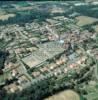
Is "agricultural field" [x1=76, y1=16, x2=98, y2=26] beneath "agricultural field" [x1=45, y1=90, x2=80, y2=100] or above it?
above

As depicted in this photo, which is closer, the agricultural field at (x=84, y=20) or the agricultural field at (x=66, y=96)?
the agricultural field at (x=66, y=96)

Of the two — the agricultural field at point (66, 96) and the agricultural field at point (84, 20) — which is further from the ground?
the agricultural field at point (84, 20)

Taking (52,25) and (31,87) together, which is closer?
(31,87)

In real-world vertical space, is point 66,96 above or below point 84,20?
below

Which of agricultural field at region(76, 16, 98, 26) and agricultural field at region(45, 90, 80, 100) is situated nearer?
agricultural field at region(45, 90, 80, 100)

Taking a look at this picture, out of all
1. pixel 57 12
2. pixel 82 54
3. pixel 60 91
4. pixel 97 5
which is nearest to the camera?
pixel 60 91

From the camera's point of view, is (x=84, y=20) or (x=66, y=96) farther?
(x=84, y=20)

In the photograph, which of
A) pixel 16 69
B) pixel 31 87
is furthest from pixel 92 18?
pixel 31 87

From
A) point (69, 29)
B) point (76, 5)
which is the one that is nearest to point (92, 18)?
point (69, 29)

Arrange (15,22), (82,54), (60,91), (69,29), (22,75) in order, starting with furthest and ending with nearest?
(15,22) < (69,29) < (82,54) < (22,75) < (60,91)

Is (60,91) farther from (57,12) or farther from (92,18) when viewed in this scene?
(57,12)
